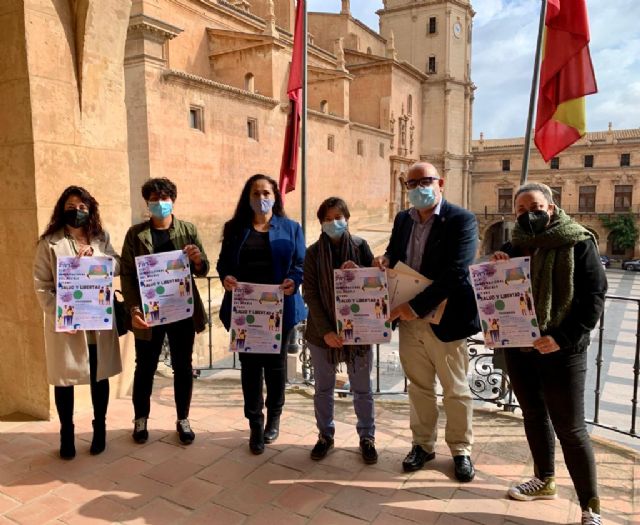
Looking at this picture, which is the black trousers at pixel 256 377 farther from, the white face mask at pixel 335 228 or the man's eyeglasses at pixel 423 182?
the man's eyeglasses at pixel 423 182

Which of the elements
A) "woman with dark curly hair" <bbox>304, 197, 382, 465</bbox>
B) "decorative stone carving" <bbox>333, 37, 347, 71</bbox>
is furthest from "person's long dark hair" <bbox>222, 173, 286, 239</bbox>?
"decorative stone carving" <bbox>333, 37, 347, 71</bbox>

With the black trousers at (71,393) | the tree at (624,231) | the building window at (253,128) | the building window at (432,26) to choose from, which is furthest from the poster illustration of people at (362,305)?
the tree at (624,231)

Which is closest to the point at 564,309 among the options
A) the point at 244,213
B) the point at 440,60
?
the point at 244,213

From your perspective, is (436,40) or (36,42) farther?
(436,40)

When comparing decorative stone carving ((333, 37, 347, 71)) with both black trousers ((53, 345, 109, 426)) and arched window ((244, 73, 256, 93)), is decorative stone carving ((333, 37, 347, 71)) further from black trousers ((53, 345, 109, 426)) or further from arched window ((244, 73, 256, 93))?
black trousers ((53, 345, 109, 426))

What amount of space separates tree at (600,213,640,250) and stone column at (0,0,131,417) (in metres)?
47.4

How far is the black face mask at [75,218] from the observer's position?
3.28 m

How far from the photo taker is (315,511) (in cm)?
284

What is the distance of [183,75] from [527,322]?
50.2ft

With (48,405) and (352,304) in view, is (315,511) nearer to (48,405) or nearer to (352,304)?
(352,304)

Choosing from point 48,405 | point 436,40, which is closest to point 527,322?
point 48,405

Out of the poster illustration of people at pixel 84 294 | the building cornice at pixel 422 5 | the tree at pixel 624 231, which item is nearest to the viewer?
the poster illustration of people at pixel 84 294

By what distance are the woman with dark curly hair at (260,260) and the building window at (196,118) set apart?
46.9 ft

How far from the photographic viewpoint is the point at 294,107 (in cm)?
737
